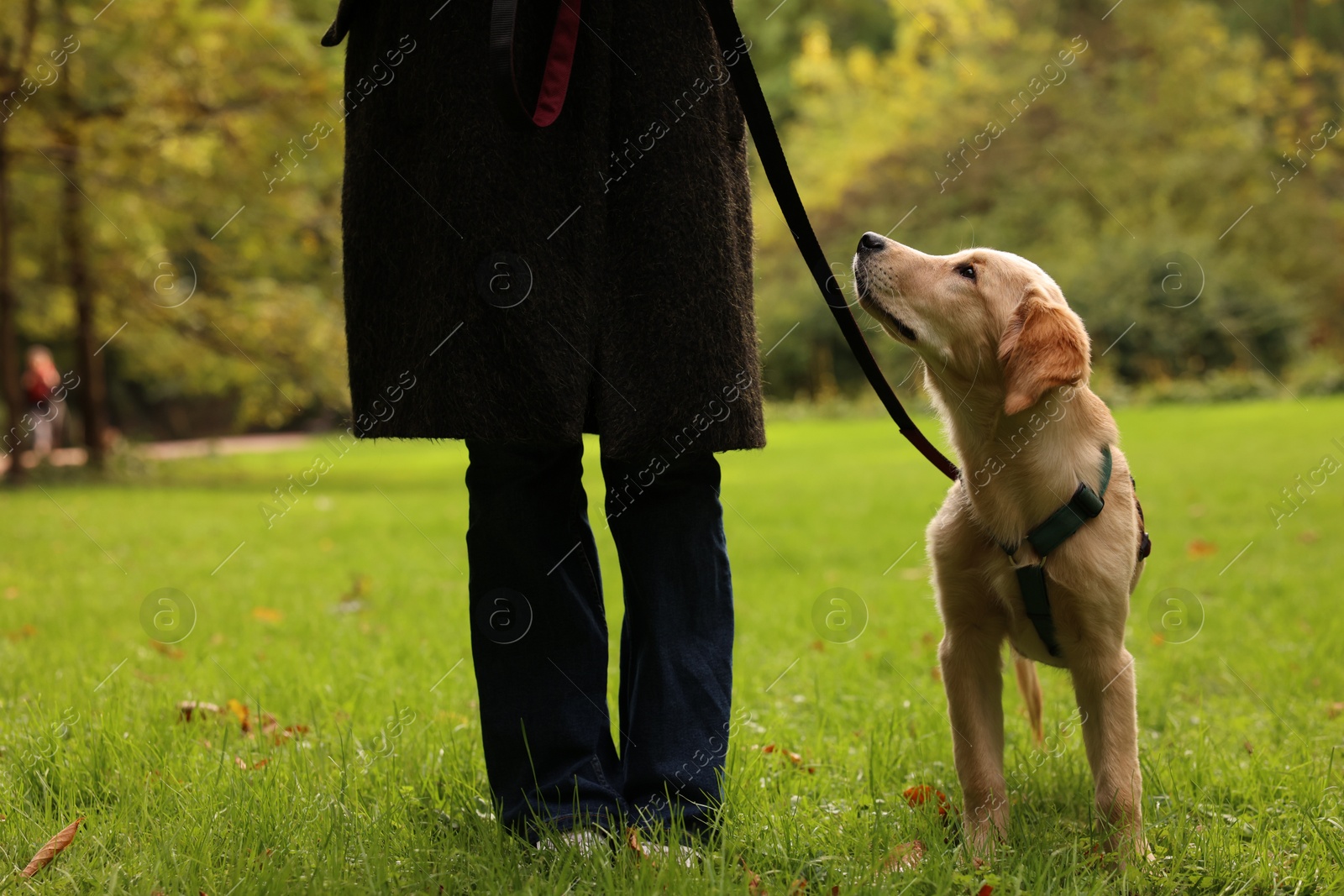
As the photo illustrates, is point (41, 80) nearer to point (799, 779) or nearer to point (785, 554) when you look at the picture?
point (785, 554)

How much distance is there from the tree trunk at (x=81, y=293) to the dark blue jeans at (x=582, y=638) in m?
12.0

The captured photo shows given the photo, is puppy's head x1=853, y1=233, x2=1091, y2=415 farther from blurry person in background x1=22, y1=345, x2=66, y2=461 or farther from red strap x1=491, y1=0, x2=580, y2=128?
blurry person in background x1=22, y1=345, x2=66, y2=461

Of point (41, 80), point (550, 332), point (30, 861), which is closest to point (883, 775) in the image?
point (550, 332)

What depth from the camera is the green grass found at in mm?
2012

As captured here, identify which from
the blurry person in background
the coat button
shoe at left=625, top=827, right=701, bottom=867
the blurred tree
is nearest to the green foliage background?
the blurred tree

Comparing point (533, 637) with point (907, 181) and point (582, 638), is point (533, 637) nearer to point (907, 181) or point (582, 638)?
point (582, 638)

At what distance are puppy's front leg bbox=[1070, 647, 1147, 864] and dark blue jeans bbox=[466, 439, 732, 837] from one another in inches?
31.7

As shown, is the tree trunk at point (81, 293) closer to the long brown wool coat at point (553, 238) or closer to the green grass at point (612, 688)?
the green grass at point (612, 688)

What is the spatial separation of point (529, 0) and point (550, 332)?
24.8 inches

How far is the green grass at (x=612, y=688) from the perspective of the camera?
2.01 m

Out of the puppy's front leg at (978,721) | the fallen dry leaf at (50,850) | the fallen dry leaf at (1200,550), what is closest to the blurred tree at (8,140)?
the fallen dry leaf at (50,850)

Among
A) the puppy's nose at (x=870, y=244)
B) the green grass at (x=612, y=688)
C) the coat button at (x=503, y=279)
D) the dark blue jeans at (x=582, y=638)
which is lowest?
the green grass at (x=612, y=688)

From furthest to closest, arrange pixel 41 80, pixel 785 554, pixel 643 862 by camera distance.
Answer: pixel 41 80 < pixel 785 554 < pixel 643 862

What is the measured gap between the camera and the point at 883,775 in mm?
2650
